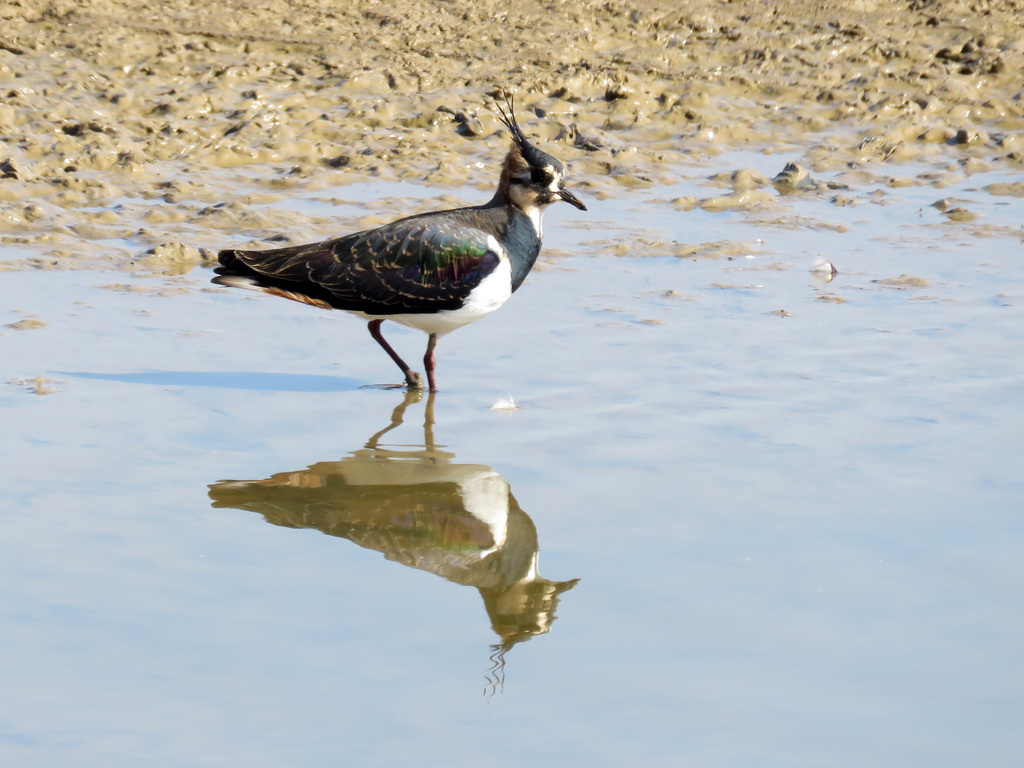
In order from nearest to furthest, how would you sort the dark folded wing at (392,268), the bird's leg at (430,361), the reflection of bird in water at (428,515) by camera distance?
the reflection of bird in water at (428,515), the dark folded wing at (392,268), the bird's leg at (430,361)

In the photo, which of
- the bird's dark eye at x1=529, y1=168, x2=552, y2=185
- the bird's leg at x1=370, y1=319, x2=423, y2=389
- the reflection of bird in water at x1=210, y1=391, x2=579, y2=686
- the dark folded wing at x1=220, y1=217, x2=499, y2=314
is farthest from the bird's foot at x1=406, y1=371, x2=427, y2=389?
the bird's dark eye at x1=529, y1=168, x2=552, y2=185

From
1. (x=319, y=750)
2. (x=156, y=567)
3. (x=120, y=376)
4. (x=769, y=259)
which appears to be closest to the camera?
(x=319, y=750)

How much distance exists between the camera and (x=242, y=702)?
3807 mm

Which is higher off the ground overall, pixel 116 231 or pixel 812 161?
pixel 812 161

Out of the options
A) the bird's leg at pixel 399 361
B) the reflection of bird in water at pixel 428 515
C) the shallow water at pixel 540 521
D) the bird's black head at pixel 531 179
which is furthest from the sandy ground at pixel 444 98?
the reflection of bird in water at pixel 428 515

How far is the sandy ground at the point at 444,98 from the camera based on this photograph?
384 inches

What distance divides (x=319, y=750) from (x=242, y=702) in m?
0.34

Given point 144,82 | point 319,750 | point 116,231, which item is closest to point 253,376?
point 116,231

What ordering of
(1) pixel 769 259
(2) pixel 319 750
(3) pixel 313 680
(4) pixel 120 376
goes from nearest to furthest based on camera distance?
(2) pixel 319 750
(3) pixel 313 680
(4) pixel 120 376
(1) pixel 769 259

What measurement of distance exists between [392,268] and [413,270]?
0.12m

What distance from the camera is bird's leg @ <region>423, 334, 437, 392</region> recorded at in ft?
22.3

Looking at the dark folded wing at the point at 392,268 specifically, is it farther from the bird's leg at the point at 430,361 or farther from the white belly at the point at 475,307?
the bird's leg at the point at 430,361

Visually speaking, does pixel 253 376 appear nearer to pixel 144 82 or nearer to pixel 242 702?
pixel 242 702

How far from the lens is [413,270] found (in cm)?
670
